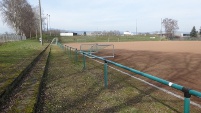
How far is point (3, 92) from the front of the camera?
519 cm

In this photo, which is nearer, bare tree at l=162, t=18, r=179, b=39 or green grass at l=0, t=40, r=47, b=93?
green grass at l=0, t=40, r=47, b=93

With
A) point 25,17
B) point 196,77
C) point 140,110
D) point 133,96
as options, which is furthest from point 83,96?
point 25,17

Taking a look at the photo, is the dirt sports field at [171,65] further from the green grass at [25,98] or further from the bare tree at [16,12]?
the bare tree at [16,12]

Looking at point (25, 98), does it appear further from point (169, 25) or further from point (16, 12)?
point (169, 25)

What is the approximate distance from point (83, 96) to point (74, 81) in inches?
77.5

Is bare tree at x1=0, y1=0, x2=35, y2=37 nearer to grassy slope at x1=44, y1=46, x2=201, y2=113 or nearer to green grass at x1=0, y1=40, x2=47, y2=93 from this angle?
green grass at x1=0, y1=40, x2=47, y2=93

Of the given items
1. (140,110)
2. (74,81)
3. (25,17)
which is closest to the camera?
(140,110)

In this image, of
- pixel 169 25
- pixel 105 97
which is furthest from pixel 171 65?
pixel 169 25

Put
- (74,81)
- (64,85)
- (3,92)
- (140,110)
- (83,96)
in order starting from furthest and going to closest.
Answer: (74,81) < (64,85) < (83,96) < (3,92) < (140,110)

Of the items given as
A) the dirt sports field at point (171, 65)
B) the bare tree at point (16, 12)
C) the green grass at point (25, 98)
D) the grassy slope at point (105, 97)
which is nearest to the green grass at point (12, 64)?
the green grass at point (25, 98)

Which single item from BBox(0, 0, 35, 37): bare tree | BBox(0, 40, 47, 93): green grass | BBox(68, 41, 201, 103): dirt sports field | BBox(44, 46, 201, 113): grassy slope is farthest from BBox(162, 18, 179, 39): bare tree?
BBox(44, 46, 201, 113): grassy slope

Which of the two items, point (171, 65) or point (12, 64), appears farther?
point (171, 65)

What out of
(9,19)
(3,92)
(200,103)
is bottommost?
(200,103)

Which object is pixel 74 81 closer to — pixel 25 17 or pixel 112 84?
pixel 112 84
